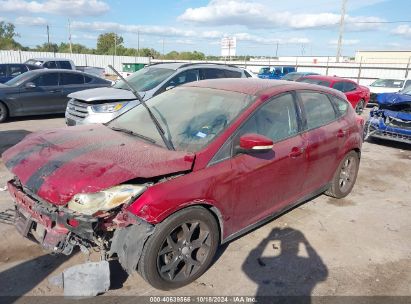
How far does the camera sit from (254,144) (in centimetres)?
310

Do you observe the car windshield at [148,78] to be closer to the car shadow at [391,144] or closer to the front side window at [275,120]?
the front side window at [275,120]

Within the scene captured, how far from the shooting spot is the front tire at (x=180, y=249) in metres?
2.78

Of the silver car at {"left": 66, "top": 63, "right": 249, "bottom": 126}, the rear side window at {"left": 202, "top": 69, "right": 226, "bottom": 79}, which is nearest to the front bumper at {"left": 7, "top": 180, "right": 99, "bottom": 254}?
the silver car at {"left": 66, "top": 63, "right": 249, "bottom": 126}

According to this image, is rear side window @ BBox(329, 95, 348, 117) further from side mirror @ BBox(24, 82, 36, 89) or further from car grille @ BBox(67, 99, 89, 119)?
side mirror @ BBox(24, 82, 36, 89)

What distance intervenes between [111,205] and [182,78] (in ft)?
20.6

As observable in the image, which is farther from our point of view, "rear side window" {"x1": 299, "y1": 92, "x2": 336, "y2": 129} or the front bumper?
"rear side window" {"x1": 299, "y1": 92, "x2": 336, "y2": 129}

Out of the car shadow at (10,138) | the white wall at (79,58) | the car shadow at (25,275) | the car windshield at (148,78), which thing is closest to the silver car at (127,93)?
the car windshield at (148,78)

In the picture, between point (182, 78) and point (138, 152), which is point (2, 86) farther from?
point (138, 152)

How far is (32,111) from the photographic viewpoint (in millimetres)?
10289

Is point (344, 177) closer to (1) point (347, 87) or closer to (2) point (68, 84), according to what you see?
(2) point (68, 84)

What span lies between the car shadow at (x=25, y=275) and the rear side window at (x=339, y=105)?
3.80 metres

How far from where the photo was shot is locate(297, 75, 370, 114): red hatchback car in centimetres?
1312

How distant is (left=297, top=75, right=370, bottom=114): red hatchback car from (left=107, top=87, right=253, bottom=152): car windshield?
10.1 metres

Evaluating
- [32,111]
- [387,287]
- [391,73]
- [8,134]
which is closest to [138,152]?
[387,287]
